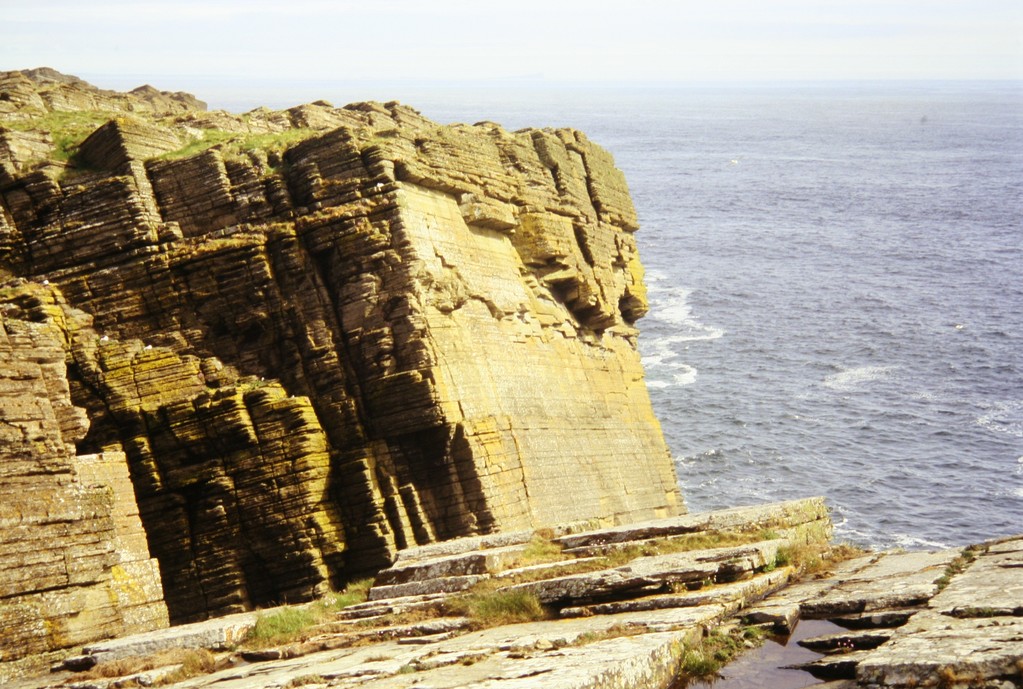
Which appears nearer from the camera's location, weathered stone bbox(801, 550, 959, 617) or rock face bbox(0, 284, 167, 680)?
Answer: weathered stone bbox(801, 550, 959, 617)

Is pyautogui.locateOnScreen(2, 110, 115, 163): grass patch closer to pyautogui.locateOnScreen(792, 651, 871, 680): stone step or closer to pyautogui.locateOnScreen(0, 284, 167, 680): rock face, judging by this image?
pyautogui.locateOnScreen(0, 284, 167, 680): rock face

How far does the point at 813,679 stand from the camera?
1453cm

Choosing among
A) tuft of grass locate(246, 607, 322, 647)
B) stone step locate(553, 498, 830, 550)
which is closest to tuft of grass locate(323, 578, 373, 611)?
tuft of grass locate(246, 607, 322, 647)

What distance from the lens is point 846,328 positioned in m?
77.5

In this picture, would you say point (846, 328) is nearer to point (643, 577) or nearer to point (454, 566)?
point (454, 566)

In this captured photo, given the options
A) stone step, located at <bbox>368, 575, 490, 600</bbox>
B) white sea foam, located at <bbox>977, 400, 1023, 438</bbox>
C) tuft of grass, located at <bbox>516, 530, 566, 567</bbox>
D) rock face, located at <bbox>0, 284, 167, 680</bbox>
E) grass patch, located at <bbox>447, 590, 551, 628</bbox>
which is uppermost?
rock face, located at <bbox>0, 284, 167, 680</bbox>

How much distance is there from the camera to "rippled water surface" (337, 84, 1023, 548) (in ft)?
174

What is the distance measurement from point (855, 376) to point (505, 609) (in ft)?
176

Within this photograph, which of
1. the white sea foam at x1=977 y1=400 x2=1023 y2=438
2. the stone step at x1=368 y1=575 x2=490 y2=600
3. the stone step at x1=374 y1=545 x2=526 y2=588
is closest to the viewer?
the stone step at x1=368 y1=575 x2=490 y2=600

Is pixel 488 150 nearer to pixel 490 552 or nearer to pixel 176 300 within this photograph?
pixel 176 300

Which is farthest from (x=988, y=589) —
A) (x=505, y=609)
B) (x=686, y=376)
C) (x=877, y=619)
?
(x=686, y=376)

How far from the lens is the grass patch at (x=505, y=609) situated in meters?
18.0

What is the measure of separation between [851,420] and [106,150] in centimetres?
4170

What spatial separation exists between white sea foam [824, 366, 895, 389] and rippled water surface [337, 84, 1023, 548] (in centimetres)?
19
